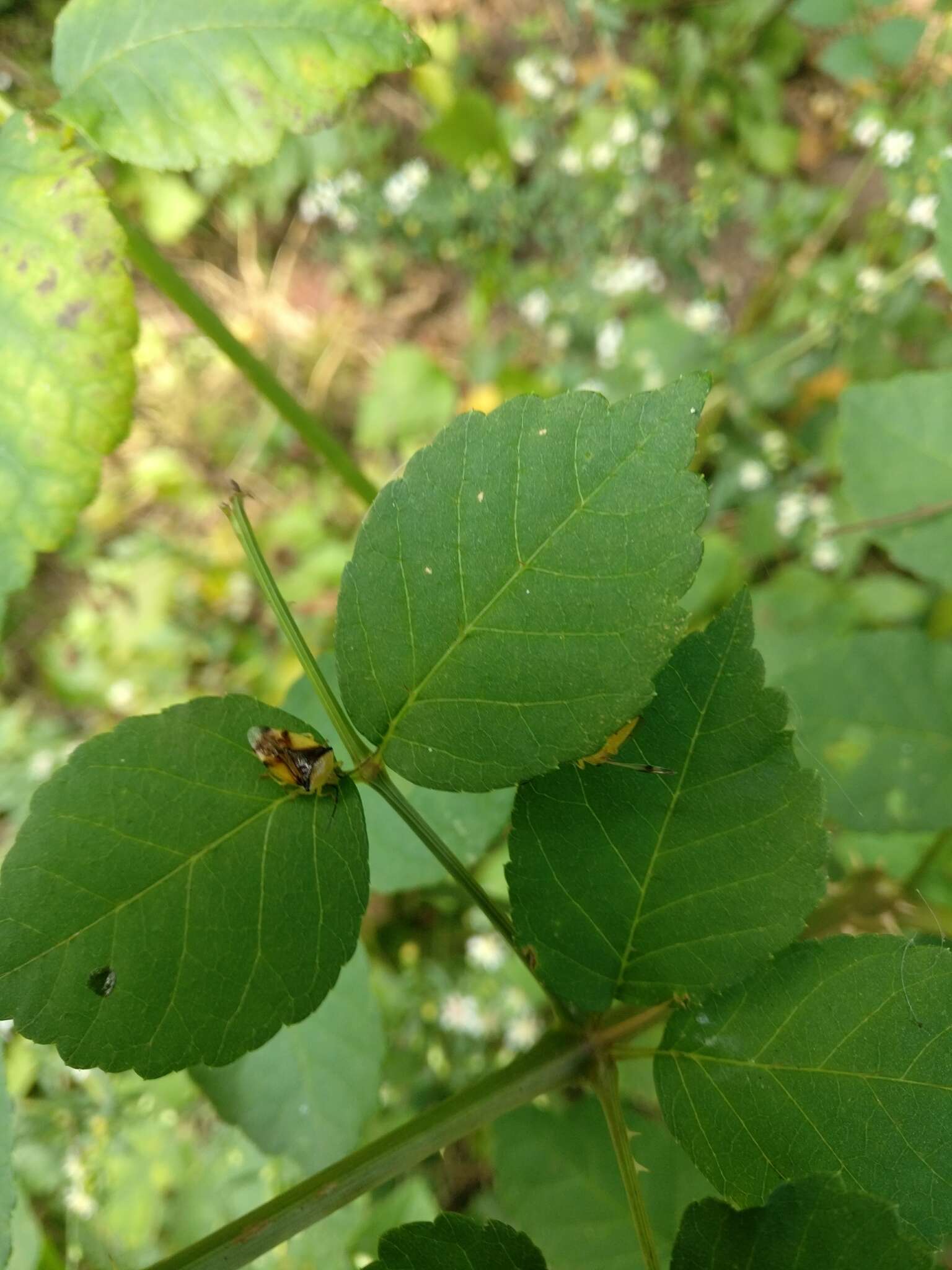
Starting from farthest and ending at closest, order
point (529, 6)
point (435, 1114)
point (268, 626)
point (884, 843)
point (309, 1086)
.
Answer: point (529, 6), point (268, 626), point (884, 843), point (309, 1086), point (435, 1114)

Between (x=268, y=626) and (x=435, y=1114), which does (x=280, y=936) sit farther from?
(x=268, y=626)

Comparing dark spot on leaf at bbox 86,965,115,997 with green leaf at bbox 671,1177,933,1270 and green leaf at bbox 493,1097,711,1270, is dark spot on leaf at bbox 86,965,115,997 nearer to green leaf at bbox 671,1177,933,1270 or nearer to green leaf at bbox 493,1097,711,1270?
green leaf at bbox 671,1177,933,1270

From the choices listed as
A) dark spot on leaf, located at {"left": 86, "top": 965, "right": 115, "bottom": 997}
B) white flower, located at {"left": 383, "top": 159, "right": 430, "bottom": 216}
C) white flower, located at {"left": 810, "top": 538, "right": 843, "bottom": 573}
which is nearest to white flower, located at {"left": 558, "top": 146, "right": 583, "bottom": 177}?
white flower, located at {"left": 383, "top": 159, "right": 430, "bottom": 216}

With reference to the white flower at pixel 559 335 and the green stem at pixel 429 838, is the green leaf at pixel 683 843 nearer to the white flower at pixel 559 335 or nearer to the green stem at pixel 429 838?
the green stem at pixel 429 838

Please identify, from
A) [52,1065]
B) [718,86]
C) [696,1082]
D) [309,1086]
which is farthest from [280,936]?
[718,86]

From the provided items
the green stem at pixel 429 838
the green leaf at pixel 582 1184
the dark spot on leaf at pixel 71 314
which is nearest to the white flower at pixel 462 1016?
the green leaf at pixel 582 1184

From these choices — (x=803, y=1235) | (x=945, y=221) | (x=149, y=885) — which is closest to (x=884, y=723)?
(x=945, y=221)
